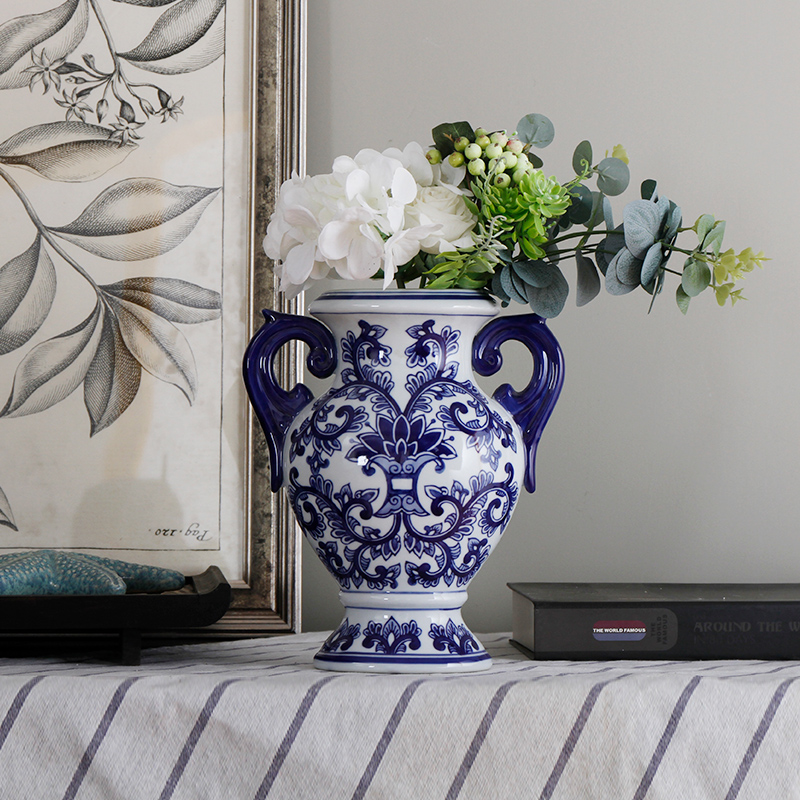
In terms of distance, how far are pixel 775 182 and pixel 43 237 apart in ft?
2.79

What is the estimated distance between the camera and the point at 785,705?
603 mm

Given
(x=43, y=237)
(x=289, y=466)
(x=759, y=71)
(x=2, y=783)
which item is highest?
(x=759, y=71)

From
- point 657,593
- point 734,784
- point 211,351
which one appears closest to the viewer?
point 734,784

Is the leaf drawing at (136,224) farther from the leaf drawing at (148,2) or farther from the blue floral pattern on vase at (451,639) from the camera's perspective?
the blue floral pattern on vase at (451,639)

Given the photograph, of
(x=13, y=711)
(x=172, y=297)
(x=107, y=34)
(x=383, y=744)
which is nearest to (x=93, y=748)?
(x=13, y=711)

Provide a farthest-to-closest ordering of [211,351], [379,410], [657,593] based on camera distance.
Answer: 1. [211,351]
2. [657,593]
3. [379,410]

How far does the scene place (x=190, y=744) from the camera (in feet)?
1.97

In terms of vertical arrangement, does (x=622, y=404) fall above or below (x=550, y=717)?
above

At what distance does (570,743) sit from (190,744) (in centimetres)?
25

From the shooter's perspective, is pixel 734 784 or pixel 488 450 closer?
pixel 734 784

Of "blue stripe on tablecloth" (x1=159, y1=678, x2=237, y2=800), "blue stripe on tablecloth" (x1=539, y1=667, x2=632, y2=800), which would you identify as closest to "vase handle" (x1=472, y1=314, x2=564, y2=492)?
"blue stripe on tablecloth" (x1=539, y1=667, x2=632, y2=800)

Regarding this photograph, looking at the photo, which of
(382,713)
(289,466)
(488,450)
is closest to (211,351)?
(289,466)

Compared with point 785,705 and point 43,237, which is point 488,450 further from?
point 43,237

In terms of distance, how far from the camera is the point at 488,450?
71cm
